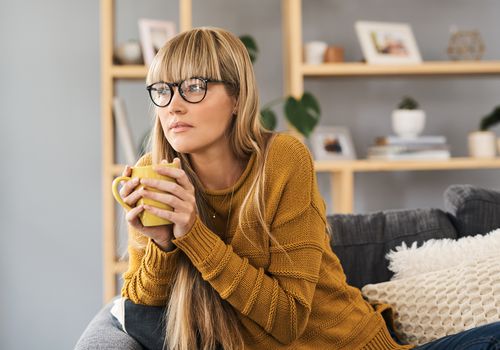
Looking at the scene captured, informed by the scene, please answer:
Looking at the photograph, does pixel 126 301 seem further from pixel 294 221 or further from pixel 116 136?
pixel 116 136

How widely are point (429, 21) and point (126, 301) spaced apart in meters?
2.40

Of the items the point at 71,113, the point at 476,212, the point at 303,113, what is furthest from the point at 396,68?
the point at 71,113

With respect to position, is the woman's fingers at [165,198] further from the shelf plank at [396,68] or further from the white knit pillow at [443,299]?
the shelf plank at [396,68]

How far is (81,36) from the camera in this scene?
328 centimetres

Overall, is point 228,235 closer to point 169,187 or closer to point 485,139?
point 169,187

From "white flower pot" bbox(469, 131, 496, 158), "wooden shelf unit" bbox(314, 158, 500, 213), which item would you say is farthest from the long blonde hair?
"white flower pot" bbox(469, 131, 496, 158)

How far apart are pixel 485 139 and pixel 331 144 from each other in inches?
25.9

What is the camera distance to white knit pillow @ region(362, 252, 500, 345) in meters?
1.63

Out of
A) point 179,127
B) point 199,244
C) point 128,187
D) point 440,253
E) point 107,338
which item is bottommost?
point 107,338

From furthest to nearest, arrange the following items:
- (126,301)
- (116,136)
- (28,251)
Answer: (28,251) < (116,136) < (126,301)

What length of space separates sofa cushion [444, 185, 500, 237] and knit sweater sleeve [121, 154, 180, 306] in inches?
36.3

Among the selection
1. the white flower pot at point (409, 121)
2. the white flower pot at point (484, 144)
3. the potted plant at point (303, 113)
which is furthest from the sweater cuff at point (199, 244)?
the white flower pot at point (484, 144)

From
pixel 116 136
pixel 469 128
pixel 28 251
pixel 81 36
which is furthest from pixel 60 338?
pixel 469 128

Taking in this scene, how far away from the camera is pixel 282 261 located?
4.63 feet
